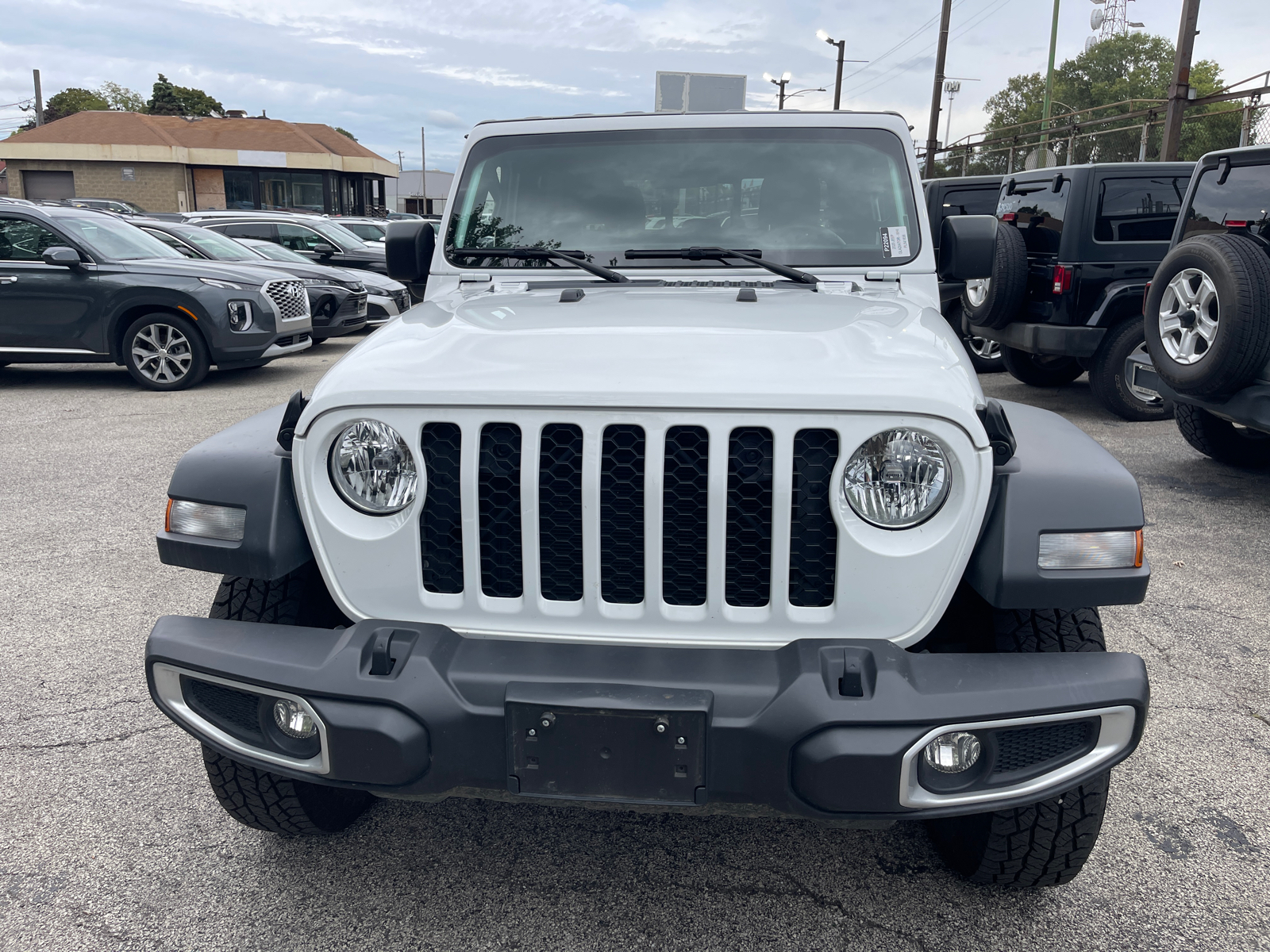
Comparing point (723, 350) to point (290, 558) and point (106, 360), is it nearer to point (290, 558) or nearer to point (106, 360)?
point (290, 558)

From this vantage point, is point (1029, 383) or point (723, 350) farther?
point (1029, 383)

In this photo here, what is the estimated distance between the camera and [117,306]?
9.16 metres

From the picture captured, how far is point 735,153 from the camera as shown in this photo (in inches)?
127

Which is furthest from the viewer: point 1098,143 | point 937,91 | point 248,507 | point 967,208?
point 937,91

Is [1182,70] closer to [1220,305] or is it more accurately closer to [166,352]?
[1220,305]

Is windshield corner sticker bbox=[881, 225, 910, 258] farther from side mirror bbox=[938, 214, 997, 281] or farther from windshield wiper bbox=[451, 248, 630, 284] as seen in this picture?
windshield wiper bbox=[451, 248, 630, 284]

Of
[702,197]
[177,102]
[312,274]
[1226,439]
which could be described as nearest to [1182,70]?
[1226,439]

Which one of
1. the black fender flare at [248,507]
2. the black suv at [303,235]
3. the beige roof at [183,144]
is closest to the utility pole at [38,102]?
the beige roof at [183,144]

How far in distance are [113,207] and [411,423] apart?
88.8ft

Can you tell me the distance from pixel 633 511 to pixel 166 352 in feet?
28.4

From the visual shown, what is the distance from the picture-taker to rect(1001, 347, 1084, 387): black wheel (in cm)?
930

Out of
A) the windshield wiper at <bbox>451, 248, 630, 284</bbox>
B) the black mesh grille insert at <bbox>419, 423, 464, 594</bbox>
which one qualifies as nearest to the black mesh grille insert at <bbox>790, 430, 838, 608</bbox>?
the black mesh grille insert at <bbox>419, 423, 464, 594</bbox>

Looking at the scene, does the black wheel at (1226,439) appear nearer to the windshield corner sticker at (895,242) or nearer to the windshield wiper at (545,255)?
the windshield corner sticker at (895,242)

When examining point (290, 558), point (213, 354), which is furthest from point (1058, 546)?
point (213, 354)
